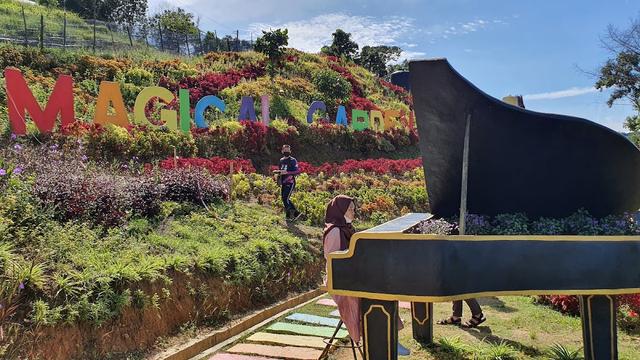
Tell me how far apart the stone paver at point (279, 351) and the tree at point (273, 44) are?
25.9 meters

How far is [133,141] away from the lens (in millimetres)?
13609

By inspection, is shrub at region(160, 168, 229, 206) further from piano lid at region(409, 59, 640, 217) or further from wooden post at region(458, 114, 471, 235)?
wooden post at region(458, 114, 471, 235)

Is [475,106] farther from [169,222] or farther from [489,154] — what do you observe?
[169,222]

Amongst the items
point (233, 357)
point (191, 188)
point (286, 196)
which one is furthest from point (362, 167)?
point (233, 357)

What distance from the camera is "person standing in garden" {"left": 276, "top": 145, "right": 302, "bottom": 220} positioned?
34.6 feet

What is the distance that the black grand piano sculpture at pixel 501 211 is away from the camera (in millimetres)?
3936

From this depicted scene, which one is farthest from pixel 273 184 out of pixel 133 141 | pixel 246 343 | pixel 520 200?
pixel 520 200

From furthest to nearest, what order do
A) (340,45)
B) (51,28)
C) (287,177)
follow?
1. (340,45)
2. (51,28)
3. (287,177)

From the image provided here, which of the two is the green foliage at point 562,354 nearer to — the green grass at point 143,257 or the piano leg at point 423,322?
the piano leg at point 423,322

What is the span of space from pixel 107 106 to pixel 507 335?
38.8 ft

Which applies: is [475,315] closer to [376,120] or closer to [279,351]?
[279,351]

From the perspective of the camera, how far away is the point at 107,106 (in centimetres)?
1405

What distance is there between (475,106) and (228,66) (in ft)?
82.6

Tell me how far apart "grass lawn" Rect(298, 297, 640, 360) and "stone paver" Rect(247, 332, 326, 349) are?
30 cm
